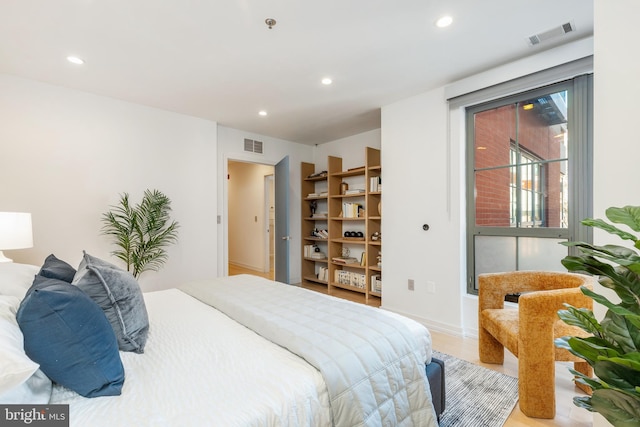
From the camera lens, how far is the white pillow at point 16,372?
68 cm

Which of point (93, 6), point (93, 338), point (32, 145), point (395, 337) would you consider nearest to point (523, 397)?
point (395, 337)

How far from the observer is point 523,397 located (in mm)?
1652

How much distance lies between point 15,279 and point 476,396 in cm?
259

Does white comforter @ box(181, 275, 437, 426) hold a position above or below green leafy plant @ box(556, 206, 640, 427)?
below

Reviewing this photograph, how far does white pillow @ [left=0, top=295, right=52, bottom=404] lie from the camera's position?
0.68 m

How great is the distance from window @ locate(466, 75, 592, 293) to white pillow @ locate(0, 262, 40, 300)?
3221 mm

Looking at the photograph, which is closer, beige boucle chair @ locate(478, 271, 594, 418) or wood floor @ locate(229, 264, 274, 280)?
beige boucle chair @ locate(478, 271, 594, 418)

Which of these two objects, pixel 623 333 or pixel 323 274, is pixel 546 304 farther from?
pixel 323 274

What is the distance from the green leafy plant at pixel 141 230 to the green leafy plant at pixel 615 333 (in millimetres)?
3483

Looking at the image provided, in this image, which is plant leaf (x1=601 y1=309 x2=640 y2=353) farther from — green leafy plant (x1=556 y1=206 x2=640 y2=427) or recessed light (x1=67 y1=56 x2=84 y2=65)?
recessed light (x1=67 y1=56 x2=84 y2=65)

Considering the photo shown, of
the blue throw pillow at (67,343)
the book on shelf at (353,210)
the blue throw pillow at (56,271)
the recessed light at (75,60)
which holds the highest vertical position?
the recessed light at (75,60)

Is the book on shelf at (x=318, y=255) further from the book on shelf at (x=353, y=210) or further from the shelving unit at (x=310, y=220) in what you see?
the book on shelf at (x=353, y=210)

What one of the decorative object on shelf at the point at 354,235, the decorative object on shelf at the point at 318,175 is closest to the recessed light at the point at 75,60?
the decorative object on shelf at the point at 318,175

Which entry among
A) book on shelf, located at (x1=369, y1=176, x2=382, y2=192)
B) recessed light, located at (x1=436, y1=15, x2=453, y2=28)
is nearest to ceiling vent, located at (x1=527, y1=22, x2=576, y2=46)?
recessed light, located at (x1=436, y1=15, x2=453, y2=28)
